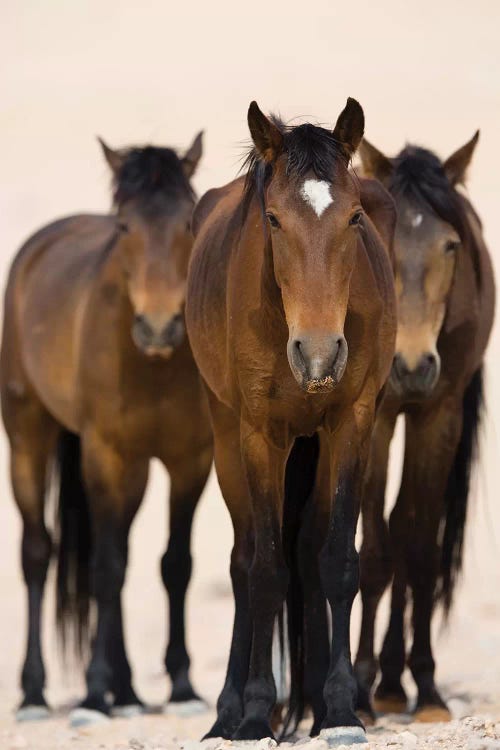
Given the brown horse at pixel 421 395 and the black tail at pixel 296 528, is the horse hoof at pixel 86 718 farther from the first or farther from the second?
the black tail at pixel 296 528

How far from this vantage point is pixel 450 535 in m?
7.77

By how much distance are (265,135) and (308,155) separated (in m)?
0.27

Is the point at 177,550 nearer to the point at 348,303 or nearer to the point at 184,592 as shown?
the point at 184,592

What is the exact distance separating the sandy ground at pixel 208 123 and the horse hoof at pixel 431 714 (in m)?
0.23

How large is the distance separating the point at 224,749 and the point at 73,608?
412 centimetres

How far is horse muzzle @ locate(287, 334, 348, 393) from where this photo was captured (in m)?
5.03

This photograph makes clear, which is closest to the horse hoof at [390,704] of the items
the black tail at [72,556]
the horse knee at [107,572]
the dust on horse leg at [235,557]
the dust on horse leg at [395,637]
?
the dust on horse leg at [395,637]

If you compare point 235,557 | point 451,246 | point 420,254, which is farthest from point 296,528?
point 451,246

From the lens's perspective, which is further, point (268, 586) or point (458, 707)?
point (458, 707)

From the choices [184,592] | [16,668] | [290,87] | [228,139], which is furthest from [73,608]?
[290,87]

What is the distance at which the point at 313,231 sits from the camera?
5.27 metres

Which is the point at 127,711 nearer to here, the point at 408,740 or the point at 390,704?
the point at 390,704

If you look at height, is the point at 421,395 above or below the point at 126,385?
below

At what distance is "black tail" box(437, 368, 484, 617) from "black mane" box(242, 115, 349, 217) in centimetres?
249
